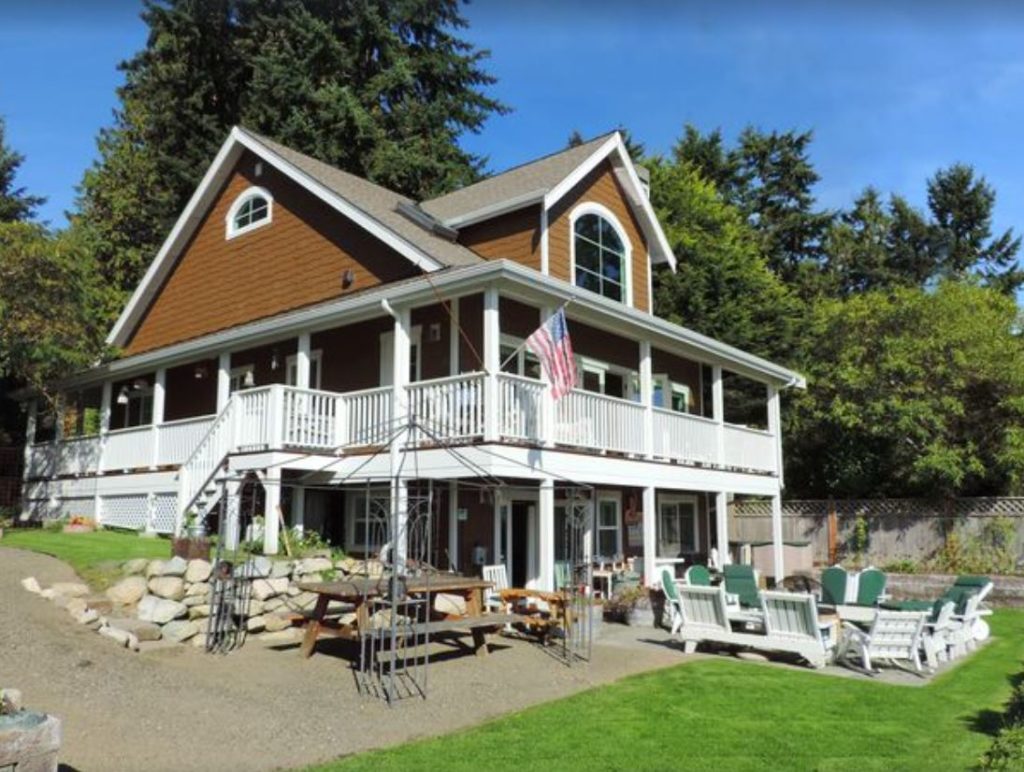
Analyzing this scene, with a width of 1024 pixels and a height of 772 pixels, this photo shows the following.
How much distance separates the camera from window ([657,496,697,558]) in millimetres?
21562

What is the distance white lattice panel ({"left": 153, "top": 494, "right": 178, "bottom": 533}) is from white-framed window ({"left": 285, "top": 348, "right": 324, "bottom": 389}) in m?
3.40

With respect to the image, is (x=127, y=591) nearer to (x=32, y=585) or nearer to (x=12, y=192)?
(x=32, y=585)

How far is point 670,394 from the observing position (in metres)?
21.7

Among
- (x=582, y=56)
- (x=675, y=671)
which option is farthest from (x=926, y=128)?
(x=675, y=671)

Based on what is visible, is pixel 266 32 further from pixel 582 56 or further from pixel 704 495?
pixel 582 56

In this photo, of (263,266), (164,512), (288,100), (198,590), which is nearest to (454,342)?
(198,590)

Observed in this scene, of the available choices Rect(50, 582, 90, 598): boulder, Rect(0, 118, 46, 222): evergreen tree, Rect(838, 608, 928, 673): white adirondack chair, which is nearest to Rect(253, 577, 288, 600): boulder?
Rect(50, 582, 90, 598): boulder

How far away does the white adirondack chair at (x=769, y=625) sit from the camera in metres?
11.5

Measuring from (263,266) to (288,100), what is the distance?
43.8 feet

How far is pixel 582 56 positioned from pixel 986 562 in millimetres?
19516

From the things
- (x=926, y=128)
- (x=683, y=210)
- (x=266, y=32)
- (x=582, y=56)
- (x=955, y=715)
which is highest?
(x=266, y=32)

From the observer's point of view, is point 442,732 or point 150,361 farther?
point 150,361

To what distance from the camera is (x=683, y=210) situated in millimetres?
34938

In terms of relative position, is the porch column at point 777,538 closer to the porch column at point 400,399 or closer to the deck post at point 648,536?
the deck post at point 648,536
